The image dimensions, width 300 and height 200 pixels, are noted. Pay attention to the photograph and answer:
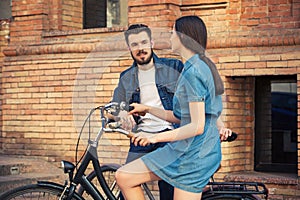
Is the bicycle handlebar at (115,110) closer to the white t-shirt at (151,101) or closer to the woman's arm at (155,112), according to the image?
the woman's arm at (155,112)

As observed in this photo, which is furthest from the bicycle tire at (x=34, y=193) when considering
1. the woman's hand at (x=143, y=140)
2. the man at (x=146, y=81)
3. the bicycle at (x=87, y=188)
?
the woman's hand at (x=143, y=140)

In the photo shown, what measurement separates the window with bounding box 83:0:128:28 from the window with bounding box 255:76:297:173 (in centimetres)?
269

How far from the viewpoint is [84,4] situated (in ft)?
37.2

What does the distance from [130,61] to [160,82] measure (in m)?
4.47

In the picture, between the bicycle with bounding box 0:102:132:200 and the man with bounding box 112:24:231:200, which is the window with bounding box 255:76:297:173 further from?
the bicycle with bounding box 0:102:132:200

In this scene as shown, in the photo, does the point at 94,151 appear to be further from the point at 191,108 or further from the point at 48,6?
the point at 48,6

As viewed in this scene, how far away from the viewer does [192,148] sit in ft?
15.7

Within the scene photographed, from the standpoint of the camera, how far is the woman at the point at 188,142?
186 inches

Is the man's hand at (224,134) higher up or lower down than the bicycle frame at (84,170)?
higher up

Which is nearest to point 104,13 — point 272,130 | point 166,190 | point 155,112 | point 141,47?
point 272,130

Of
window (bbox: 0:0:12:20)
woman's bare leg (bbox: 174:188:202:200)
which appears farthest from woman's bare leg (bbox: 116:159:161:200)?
window (bbox: 0:0:12:20)

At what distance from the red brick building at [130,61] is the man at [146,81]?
105 inches

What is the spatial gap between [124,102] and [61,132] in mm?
5239

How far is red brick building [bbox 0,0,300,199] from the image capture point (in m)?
9.06
